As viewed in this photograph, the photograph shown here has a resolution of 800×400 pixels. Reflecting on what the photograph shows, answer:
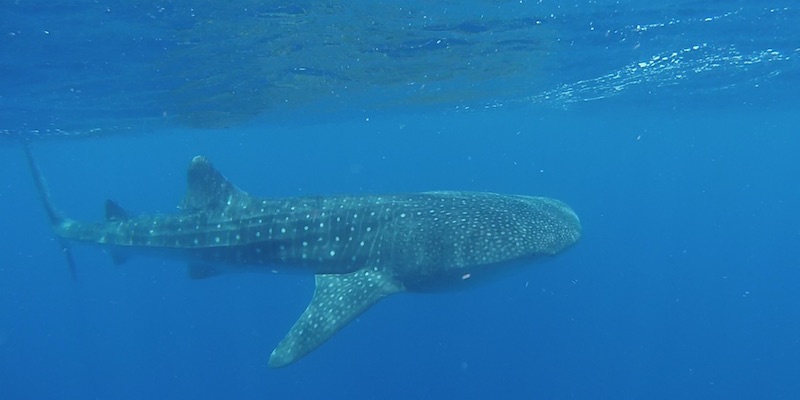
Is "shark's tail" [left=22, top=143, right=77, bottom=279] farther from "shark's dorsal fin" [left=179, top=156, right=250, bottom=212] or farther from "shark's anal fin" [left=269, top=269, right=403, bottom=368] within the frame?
"shark's anal fin" [left=269, top=269, right=403, bottom=368]

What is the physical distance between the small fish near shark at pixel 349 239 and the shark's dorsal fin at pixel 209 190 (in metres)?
0.02

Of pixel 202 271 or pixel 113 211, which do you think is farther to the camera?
pixel 113 211

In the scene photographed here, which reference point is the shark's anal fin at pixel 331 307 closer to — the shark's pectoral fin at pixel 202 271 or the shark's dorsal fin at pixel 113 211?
the shark's pectoral fin at pixel 202 271

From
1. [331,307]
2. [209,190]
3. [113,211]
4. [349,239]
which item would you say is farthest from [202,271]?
[331,307]

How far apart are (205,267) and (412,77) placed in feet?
38.4

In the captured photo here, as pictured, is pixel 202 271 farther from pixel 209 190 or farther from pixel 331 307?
pixel 331 307

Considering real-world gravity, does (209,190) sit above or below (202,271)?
above

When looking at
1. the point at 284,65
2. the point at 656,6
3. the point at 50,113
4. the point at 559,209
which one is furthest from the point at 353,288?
the point at 50,113

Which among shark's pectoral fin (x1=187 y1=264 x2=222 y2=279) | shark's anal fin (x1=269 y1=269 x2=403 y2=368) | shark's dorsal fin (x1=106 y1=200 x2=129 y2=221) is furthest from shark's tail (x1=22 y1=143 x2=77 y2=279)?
shark's anal fin (x1=269 y1=269 x2=403 y2=368)

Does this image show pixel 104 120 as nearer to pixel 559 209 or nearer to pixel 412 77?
pixel 412 77

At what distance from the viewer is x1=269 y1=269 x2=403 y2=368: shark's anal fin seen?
6.70 meters

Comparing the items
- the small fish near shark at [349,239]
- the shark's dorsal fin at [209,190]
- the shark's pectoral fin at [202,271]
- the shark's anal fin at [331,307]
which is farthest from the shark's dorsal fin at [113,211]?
the shark's anal fin at [331,307]

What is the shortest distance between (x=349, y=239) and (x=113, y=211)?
18.2 feet

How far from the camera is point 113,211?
35.4 feet
